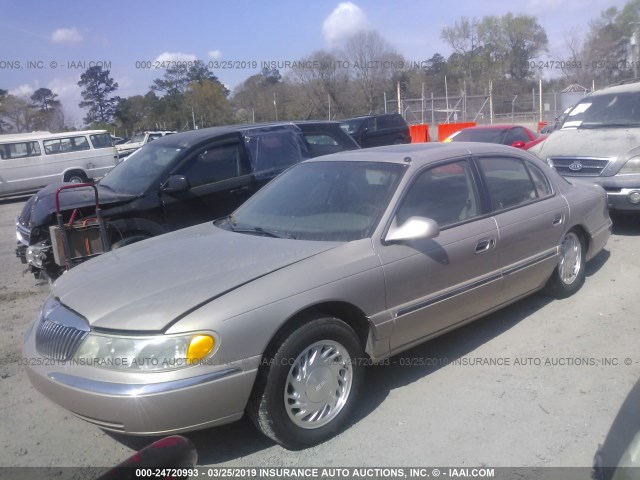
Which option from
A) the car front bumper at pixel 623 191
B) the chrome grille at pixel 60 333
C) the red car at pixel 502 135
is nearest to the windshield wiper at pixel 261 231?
the chrome grille at pixel 60 333

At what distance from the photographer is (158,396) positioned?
2.78 meters

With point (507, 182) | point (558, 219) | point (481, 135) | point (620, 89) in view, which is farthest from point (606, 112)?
point (507, 182)

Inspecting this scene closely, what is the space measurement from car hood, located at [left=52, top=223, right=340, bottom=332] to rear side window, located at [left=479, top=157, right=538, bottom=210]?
5.44 ft

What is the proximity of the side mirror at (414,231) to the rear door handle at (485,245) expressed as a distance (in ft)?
2.10

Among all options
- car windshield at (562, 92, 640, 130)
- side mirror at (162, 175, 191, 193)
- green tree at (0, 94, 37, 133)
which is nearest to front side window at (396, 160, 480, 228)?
side mirror at (162, 175, 191, 193)

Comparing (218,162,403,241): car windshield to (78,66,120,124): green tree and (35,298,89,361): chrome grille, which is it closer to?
(35,298,89,361): chrome grille

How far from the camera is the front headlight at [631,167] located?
24.7ft

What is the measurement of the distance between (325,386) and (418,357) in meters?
1.28

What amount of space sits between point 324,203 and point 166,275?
1.31 m

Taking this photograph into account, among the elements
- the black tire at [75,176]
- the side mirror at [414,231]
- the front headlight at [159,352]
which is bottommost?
the black tire at [75,176]

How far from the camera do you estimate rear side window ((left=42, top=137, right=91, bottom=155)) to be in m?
18.6

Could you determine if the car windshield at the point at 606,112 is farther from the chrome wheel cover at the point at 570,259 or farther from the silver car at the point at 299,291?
the silver car at the point at 299,291

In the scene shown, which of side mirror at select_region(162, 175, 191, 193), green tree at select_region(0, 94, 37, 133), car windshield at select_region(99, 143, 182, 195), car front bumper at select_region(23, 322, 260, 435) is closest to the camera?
car front bumper at select_region(23, 322, 260, 435)

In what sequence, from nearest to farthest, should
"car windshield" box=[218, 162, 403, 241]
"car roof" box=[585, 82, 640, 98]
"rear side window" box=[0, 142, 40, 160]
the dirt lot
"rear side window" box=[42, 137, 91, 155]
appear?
the dirt lot
"car windshield" box=[218, 162, 403, 241]
"car roof" box=[585, 82, 640, 98]
"rear side window" box=[0, 142, 40, 160]
"rear side window" box=[42, 137, 91, 155]
